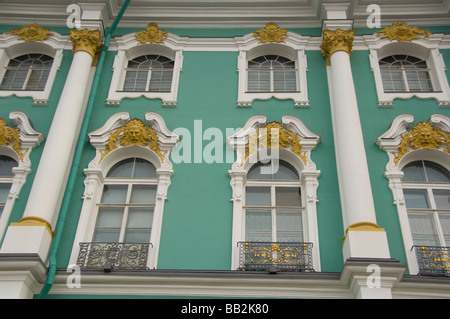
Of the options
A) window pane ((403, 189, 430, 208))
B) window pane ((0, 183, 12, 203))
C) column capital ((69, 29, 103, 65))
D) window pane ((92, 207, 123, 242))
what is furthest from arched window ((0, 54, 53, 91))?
window pane ((403, 189, 430, 208))

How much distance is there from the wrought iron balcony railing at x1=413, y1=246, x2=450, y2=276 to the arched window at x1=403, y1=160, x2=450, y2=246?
484 mm

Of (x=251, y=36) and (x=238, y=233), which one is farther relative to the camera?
(x=251, y=36)

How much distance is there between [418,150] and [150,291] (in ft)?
20.8

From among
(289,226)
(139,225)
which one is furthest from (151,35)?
(289,226)

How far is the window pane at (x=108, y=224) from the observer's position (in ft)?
39.7

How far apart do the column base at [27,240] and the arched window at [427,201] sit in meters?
7.03

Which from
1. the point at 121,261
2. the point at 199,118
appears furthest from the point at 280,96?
the point at 121,261

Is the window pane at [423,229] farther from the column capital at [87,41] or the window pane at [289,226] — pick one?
the column capital at [87,41]

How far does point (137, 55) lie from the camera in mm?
15875

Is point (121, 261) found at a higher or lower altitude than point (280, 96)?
lower

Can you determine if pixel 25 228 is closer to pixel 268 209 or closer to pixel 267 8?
pixel 268 209

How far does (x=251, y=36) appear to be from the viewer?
15633 millimetres
